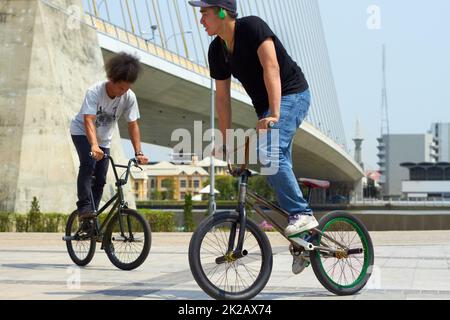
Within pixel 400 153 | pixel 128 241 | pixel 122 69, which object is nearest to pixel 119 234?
pixel 128 241

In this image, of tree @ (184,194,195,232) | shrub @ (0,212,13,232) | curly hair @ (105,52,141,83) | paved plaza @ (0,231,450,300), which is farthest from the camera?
tree @ (184,194,195,232)

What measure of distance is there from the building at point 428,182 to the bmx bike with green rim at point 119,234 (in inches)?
5219

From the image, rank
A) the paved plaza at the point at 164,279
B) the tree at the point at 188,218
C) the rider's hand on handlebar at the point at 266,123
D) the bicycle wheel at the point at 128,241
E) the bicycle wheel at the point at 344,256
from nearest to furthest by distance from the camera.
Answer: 1. the rider's hand on handlebar at the point at 266,123
2. the paved plaza at the point at 164,279
3. the bicycle wheel at the point at 344,256
4. the bicycle wheel at the point at 128,241
5. the tree at the point at 188,218

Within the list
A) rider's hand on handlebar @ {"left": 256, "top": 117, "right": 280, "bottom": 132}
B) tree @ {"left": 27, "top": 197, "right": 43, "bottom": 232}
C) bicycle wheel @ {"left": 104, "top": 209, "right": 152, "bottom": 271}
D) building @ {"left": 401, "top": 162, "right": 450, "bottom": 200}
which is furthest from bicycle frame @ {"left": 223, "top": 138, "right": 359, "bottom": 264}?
building @ {"left": 401, "top": 162, "right": 450, "bottom": 200}

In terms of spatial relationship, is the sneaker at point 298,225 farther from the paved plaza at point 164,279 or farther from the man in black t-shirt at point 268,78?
the paved plaza at point 164,279

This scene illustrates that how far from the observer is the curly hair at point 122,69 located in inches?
270

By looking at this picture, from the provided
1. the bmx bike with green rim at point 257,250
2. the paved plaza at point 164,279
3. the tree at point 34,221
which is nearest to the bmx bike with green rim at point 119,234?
the paved plaza at point 164,279

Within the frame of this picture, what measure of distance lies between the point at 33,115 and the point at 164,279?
486 inches

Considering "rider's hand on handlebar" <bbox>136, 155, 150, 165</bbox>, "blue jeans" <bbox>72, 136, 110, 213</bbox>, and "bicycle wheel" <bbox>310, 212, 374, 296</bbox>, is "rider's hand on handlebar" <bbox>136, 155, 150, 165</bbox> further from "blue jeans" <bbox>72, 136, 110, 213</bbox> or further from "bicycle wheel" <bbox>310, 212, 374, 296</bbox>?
"bicycle wheel" <bbox>310, 212, 374, 296</bbox>

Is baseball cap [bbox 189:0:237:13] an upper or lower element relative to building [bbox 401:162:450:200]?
lower

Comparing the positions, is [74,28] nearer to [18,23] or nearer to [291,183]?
[18,23]

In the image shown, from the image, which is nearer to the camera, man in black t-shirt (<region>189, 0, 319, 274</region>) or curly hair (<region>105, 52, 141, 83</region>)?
man in black t-shirt (<region>189, 0, 319, 274</region>)

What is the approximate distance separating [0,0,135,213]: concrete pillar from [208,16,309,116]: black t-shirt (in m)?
12.8

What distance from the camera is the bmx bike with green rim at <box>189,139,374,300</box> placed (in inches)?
181
